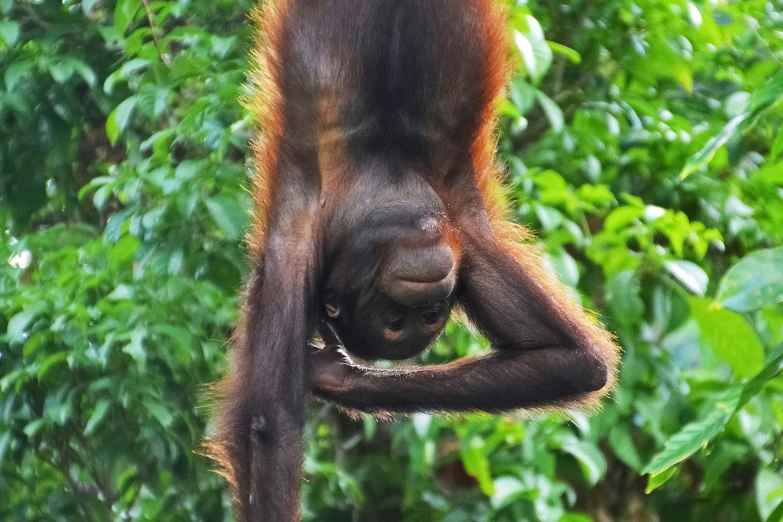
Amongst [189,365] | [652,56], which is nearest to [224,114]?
[189,365]

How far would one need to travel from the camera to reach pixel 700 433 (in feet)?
4.72

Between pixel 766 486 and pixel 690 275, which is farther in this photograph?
pixel 766 486

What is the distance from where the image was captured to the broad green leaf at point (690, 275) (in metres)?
3.08

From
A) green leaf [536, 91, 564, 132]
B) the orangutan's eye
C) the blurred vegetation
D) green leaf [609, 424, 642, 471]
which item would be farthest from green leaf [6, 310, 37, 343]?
green leaf [609, 424, 642, 471]

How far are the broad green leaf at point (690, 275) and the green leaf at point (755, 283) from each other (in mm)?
1622

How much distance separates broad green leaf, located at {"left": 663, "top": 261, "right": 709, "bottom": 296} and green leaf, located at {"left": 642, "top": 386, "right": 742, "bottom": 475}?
1.60 meters

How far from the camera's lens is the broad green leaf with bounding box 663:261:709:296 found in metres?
3.08

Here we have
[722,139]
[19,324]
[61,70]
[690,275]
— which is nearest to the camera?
[722,139]

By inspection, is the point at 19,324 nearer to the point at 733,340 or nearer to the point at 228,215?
the point at 228,215

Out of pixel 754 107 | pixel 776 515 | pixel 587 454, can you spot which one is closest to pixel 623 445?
pixel 587 454

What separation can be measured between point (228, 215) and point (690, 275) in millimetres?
1427

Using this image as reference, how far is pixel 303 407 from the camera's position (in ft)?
6.86

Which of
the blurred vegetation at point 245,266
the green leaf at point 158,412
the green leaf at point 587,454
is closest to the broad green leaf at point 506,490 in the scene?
the blurred vegetation at point 245,266

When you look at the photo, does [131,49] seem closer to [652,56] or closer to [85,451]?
[85,451]
